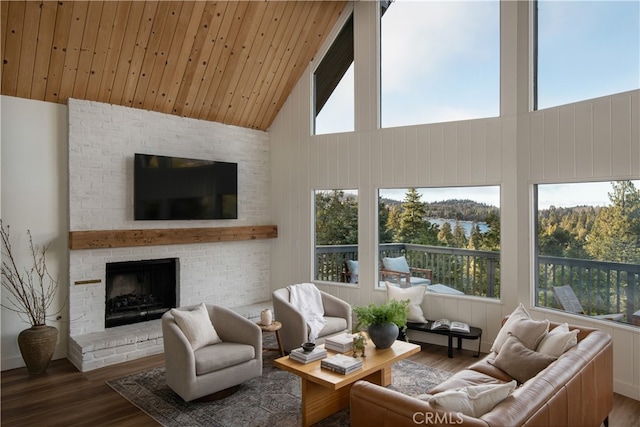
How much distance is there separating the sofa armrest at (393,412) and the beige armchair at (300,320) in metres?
2.23

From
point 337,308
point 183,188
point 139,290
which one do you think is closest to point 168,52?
point 183,188

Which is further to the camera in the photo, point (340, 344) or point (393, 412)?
point (340, 344)

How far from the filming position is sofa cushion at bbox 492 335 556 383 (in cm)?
296

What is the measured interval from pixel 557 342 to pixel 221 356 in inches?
106

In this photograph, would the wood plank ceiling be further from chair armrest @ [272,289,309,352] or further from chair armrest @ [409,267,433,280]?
chair armrest @ [409,267,433,280]

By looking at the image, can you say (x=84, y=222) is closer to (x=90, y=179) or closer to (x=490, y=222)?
(x=90, y=179)

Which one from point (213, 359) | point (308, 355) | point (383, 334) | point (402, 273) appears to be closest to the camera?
point (308, 355)

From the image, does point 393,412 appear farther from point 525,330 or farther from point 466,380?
point 525,330

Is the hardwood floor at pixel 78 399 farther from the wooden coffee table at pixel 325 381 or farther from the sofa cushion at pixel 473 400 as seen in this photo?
the sofa cushion at pixel 473 400

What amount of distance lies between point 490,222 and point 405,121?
67.3 inches

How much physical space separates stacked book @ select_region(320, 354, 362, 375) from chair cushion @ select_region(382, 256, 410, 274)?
2.41 m

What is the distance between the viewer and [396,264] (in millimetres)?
5711

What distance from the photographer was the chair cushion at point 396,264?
5.66 m

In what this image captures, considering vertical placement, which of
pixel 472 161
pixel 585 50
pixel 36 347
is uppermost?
pixel 585 50
